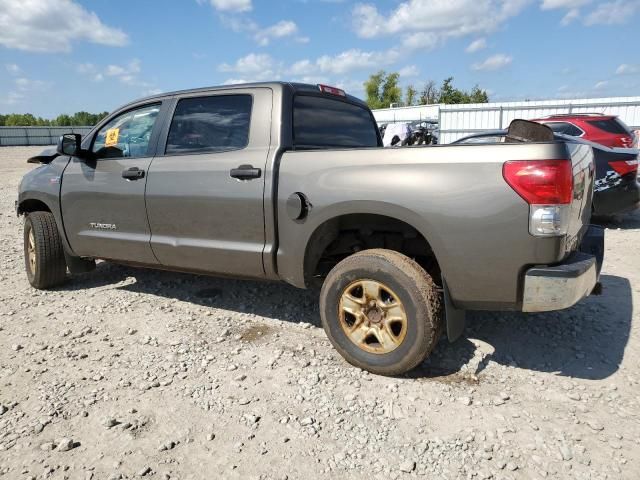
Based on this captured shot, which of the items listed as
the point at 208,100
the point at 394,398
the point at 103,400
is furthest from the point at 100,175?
the point at 394,398

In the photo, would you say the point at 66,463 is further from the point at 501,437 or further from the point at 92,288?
the point at 92,288

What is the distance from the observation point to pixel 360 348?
305 cm

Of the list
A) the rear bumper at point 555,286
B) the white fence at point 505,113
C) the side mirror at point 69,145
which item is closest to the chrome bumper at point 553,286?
the rear bumper at point 555,286

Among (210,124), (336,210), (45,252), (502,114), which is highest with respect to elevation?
(502,114)

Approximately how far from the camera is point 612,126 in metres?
8.85

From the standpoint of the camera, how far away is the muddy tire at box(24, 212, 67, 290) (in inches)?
181

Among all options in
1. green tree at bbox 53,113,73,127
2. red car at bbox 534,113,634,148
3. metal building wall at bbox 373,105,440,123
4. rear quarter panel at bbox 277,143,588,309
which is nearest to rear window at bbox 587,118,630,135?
red car at bbox 534,113,634,148

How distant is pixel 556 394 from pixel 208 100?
123 inches

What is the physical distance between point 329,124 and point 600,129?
723 cm

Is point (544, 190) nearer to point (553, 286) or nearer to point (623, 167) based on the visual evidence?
point (553, 286)

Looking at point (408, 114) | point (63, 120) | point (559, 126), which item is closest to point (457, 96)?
point (408, 114)

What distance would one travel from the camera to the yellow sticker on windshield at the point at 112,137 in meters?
4.23

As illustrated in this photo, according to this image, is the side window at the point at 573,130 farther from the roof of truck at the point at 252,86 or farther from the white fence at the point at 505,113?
the roof of truck at the point at 252,86

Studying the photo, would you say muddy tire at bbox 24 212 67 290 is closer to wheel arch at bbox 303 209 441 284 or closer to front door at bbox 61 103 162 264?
front door at bbox 61 103 162 264
